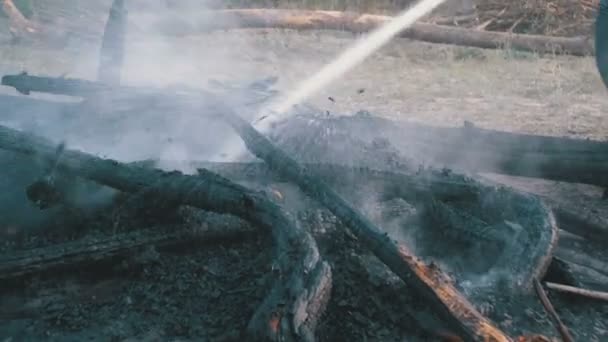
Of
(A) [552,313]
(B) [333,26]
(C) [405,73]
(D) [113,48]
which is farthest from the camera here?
(B) [333,26]

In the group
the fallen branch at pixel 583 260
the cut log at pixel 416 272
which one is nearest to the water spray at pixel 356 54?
the cut log at pixel 416 272

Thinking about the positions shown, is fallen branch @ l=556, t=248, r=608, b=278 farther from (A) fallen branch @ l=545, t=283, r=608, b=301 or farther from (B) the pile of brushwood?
(A) fallen branch @ l=545, t=283, r=608, b=301

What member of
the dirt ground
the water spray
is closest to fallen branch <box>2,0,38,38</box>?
the dirt ground

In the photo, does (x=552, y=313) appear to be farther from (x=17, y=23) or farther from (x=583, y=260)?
(x=17, y=23)

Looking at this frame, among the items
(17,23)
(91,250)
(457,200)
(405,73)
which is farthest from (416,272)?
(17,23)

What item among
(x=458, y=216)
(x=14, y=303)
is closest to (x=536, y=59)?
(x=458, y=216)

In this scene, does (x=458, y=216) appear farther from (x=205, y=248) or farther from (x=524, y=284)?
(x=205, y=248)
